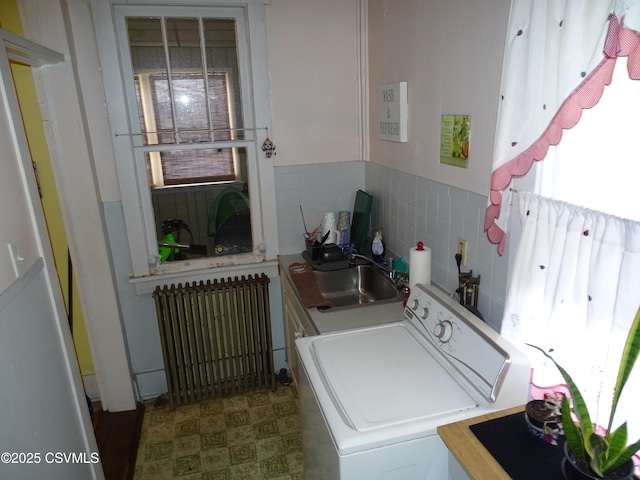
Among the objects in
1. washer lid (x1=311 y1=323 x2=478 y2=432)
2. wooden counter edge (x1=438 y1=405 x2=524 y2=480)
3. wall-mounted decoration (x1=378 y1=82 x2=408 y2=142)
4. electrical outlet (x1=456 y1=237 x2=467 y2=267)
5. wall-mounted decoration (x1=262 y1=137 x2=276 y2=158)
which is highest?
wall-mounted decoration (x1=378 y1=82 x2=408 y2=142)

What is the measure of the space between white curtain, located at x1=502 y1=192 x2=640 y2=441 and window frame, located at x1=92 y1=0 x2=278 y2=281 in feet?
5.47

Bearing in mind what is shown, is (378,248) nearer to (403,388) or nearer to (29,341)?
(403,388)

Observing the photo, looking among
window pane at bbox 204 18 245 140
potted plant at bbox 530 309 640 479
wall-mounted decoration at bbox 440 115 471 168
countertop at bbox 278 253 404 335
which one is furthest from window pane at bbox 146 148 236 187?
potted plant at bbox 530 309 640 479

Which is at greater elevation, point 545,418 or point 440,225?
point 440,225

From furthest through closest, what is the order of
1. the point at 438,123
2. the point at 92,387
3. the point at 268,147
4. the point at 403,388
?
1. the point at 92,387
2. the point at 268,147
3. the point at 438,123
4. the point at 403,388

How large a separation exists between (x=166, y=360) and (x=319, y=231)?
1.22 metres

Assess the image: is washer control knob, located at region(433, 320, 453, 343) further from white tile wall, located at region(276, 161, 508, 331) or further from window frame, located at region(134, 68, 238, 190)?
window frame, located at region(134, 68, 238, 190)

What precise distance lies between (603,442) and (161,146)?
2400 mm

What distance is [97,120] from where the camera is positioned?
238 centimetres

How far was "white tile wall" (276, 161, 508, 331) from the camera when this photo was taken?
169 centimetres

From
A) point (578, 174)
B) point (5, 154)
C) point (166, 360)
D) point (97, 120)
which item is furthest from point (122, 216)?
point (578, 174)

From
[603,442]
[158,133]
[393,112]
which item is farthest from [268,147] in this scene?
[603,442]

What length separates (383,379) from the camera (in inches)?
57.9

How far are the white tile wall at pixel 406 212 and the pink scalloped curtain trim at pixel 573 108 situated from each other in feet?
0.69
